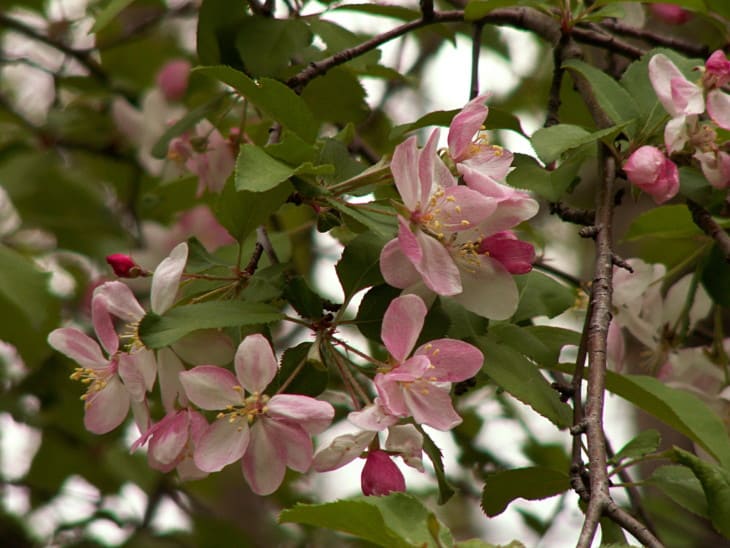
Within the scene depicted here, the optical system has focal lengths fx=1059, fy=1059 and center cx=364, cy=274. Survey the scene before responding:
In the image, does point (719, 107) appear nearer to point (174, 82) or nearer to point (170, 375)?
point (170, 375)

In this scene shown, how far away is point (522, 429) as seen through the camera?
7.02ft

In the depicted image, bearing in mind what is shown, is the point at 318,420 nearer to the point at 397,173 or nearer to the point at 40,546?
the point at 397,173

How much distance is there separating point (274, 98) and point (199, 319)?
0.74ft

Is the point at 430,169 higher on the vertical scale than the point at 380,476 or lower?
higher

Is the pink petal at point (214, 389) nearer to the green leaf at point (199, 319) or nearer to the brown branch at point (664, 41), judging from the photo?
the green leaf at point (199, 319)

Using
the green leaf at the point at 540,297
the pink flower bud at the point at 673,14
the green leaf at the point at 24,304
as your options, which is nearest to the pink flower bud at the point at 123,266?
the green leaf at the point at 540,297

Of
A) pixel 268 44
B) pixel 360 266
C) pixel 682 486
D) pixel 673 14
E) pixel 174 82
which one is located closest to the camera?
A: pixel 360 266

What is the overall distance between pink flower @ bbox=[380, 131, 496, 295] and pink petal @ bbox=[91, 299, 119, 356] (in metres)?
0.27

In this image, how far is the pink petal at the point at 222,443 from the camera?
89cm

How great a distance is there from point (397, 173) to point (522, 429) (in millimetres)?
1358

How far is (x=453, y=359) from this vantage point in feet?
2.90

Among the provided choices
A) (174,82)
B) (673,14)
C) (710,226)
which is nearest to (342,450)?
(710,226)

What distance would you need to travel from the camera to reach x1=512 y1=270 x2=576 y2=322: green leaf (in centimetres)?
108

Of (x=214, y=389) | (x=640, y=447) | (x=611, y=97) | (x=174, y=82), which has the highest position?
(x=611, y=97)
